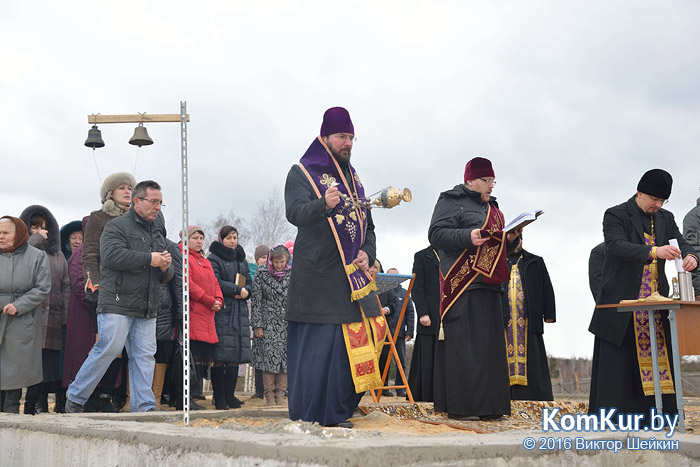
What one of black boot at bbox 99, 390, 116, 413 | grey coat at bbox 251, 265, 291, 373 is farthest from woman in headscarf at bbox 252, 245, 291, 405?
black boot at bbox 99, 390, 116, 413

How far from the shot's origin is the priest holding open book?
219 inches

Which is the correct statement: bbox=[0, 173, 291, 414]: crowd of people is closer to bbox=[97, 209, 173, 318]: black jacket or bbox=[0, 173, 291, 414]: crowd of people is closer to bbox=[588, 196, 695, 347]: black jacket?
bbox=[97, 209, 173, 318]: black jacket

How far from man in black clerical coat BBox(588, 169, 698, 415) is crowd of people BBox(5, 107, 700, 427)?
1cm

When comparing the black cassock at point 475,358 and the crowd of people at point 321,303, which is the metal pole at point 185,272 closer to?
the crowd of people at point 321,303

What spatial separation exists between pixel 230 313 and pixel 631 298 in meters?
4.27

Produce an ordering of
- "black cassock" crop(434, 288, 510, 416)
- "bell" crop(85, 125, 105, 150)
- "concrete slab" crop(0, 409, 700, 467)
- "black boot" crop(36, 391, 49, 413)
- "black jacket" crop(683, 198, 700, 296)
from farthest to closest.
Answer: "bell" crop(85, 125, 105, 150) → "black boot" crop(36, 391, 49, 413) → "black jacket" crop(683, 198, 700, 296) → "black cassock" crop(434, 288, 510, 416) → "concrete slab" crop(0, 409, 700, 467)

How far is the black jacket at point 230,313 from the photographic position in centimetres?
788

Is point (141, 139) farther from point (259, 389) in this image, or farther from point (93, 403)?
point (259, 389)

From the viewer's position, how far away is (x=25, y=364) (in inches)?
243

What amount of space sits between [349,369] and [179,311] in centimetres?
297

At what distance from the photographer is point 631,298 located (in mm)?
5566

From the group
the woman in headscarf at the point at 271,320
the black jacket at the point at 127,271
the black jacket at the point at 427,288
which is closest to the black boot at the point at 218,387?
the woman in headscarf at the point at 271,320

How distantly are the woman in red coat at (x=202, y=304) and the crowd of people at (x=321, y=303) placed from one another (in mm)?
16

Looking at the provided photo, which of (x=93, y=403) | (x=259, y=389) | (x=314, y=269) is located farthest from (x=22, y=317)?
(x=259, y=389)
